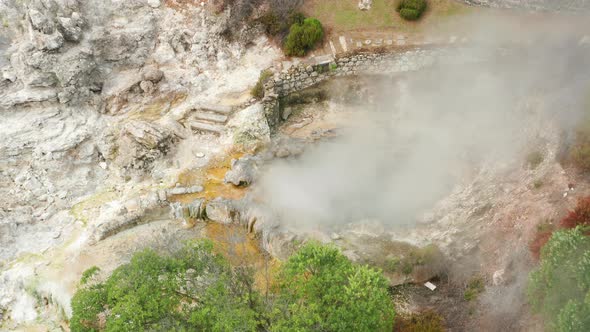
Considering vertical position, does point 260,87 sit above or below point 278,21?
below

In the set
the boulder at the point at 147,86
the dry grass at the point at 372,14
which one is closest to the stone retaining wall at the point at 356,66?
the dry grass at the point at 372,14

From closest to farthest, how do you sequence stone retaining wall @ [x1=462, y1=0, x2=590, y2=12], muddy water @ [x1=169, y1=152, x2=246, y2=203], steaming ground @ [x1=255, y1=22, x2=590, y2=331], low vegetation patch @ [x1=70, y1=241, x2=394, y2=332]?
low vegetation patch @ [x1=70, y1=241, x2=394, y2=332] → steaming ground @ [x1=255, y1=22, x2=590, y2=331] → muddy water @ [x1=169, y1=152, x2=246, y2=203] → stone retaining wall @ [x1=462, y1=0, x2=590, y2=12]

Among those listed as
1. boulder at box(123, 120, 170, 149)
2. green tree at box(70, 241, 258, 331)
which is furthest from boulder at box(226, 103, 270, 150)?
green tree at box(70, 241, 258, 331)

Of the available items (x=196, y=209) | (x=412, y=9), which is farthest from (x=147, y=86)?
(x=412, y=9)

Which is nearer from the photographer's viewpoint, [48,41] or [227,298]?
[227,298]

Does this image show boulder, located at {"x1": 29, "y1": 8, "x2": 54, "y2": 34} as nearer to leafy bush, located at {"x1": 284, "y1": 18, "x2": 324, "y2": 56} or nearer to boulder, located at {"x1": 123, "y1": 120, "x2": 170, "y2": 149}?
boulder, located at {"x1": 123, "y1": 120, "x2": 170, "y2": 149}

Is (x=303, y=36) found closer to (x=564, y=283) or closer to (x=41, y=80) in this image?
(x=41, y=80)

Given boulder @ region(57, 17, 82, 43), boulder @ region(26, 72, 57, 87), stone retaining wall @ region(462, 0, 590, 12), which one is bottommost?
boulder @ region(26, 72, 57, 87)
